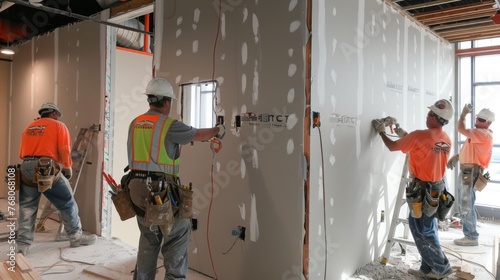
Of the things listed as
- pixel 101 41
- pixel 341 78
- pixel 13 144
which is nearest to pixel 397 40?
pixel 341 78

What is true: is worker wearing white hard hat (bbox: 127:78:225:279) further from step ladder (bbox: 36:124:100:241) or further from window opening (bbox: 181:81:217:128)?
step ladder (bbox: 36:124:100:241)

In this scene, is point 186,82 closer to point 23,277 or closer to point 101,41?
point 101,41

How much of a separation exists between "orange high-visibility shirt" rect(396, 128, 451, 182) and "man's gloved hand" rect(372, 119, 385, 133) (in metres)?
0.27

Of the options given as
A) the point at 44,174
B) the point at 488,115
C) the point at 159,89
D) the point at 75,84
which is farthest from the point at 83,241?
the point at 488,115

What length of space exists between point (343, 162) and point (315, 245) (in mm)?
761

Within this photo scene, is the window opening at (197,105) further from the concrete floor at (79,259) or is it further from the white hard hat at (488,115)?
the white hard hat at (488,115)

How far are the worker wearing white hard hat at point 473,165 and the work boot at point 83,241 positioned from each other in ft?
14.2

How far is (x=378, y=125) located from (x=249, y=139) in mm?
1350

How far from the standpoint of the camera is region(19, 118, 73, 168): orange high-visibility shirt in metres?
3.92

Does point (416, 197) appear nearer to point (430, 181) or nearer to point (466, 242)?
point (430, 181)

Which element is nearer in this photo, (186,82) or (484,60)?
(186,82)

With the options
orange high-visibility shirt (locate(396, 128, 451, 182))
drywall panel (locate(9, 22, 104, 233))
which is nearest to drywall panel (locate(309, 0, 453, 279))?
orange high-visibility shirt (locate(396, 128, 451, 182))

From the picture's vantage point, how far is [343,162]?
123 inches

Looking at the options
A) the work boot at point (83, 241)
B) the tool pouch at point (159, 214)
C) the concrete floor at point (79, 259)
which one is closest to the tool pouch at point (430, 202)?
the concrete floor at point (79, 259)
